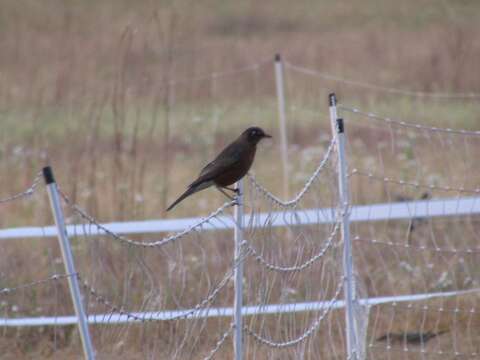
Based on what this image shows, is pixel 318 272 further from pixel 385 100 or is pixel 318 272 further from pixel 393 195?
pixel 385 100

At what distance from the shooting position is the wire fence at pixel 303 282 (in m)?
→ 5.50

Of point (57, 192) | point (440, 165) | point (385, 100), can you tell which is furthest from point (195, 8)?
point (57, 192)

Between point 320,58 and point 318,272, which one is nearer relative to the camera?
point 318,272

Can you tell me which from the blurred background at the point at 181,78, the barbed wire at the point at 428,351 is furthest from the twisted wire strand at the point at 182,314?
the blurred background at the point at 181,78

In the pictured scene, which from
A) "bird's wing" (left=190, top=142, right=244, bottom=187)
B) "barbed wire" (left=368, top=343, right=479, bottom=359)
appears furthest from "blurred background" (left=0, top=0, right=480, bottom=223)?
"barbed wire" (left=368, top=343, right=479, bottom=359)

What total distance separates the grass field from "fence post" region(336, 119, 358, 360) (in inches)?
9.4

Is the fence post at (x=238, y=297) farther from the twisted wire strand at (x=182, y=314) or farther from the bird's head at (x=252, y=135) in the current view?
the bird's head at (x=252, y=135)

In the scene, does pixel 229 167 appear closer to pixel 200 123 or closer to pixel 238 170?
pixel 238 170

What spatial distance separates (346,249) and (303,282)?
1.61 meters

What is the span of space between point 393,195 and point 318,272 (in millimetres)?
3419

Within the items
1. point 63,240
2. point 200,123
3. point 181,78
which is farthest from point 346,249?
point 181,78

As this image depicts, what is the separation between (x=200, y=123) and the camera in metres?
10.6

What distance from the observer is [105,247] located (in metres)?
7.99

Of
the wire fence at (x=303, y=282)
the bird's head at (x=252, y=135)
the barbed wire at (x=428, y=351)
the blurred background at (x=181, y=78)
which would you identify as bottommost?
the barbed wire at (x=428, y=351)
